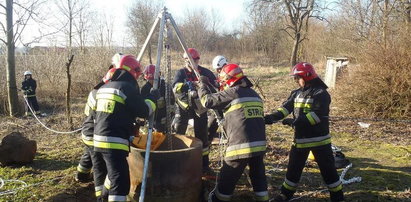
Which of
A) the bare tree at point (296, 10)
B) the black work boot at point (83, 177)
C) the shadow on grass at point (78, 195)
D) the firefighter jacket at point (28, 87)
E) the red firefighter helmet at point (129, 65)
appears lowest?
the shadow on grass at point (78, 195)

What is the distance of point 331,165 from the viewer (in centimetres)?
438

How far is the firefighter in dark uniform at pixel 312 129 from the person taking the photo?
438cm

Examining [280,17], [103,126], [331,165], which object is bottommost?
[331,165]

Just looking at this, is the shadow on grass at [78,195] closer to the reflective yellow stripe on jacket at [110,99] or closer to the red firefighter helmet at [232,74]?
the reflective yellow stripe on jacket at [110,99]

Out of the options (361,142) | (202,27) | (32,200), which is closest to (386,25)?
(361,142)

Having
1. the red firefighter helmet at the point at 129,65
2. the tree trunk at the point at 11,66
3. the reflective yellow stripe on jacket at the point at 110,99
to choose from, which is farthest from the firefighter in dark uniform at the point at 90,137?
the tree trunk at the point at 11,66

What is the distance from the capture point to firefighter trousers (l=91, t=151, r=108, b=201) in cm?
421

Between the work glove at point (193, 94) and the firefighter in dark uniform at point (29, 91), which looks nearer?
the work glove at point (193, 94)

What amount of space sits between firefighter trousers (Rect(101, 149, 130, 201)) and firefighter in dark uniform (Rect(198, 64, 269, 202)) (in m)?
1.16

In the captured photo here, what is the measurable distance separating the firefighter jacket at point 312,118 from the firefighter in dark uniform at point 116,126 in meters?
2.03

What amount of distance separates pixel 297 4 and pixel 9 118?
22084mm

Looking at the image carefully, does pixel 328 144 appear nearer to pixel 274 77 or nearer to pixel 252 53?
pixel 274 77

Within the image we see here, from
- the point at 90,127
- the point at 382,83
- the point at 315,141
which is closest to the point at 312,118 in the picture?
the point at 315,141

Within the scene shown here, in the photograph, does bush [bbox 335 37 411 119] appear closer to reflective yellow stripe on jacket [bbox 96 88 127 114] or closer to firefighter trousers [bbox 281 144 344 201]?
firefighter trousers [bbox 281 144 344 201]
